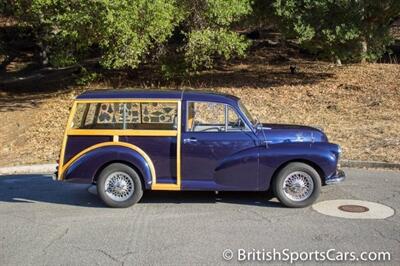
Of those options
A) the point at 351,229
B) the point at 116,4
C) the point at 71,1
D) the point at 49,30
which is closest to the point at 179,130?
the point at 351,229

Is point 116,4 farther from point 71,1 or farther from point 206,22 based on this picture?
point 206,22

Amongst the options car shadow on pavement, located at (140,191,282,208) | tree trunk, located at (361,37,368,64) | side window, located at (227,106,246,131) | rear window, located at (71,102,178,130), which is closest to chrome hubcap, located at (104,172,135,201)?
car shadow on pavement, located at (140,191,282,208)

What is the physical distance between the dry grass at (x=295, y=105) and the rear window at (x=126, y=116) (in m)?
4.22

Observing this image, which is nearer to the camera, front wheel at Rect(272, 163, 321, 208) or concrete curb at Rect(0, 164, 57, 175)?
front wheel at Rect(272, 163, 321, 208)

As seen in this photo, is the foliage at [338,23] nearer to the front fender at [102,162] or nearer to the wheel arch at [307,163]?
the wheel arch at [307,163]

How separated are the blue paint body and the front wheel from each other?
11 cm

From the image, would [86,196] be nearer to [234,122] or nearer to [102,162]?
[102,162]

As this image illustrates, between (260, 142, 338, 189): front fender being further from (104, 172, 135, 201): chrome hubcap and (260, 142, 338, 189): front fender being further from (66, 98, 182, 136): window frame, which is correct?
(104, 172, 135, 201): chrome hubcap

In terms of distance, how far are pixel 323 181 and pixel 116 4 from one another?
871cm

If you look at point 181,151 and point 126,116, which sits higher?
point 126,116

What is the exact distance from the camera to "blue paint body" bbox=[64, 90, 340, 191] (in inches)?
302

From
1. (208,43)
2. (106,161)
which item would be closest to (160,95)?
(106,161)

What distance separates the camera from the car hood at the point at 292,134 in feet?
25.8

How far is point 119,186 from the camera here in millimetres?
7875
